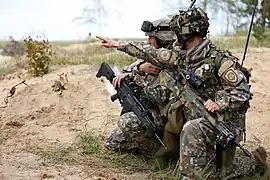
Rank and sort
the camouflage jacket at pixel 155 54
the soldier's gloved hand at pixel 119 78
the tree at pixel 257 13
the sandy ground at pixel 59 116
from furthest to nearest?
the tree at pixel 257 13
the soldier's gloved hand at pixel 119 78
the sandy ground at pixel 59 116
the camouflage jacket at pixel 155 54

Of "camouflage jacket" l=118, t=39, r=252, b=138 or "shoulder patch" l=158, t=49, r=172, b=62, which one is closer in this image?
"camouflage jacket" l=118, t=39, r=252, b=138

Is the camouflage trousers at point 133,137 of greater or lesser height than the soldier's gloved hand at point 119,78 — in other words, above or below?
below

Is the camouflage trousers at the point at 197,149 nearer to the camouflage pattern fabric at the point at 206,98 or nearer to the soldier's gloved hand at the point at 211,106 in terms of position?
the camouflage pattern fabric at the point at 206,98

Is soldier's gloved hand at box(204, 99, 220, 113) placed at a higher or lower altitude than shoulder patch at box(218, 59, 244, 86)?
lower

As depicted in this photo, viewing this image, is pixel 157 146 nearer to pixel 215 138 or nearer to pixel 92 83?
pixel 215 138

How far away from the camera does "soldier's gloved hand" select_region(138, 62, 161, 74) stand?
19.6ft

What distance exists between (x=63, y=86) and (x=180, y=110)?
14.0ft

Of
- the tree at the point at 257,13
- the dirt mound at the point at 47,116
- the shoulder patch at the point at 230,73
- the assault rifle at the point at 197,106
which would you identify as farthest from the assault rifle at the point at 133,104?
the tree at the point at 257,13

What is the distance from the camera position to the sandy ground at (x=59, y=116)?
5.64 m

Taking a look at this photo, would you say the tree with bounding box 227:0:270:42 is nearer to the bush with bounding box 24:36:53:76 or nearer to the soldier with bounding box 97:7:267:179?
the bush with bounding box 24:36:53:76

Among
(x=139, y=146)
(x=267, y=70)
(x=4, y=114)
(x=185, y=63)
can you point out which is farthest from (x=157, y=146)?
(x=267, y=70)

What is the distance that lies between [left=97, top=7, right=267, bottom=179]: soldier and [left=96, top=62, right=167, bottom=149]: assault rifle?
0.56 meters

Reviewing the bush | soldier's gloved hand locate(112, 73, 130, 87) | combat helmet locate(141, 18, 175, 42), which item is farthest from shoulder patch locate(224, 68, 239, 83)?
the bush

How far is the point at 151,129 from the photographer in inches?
231
